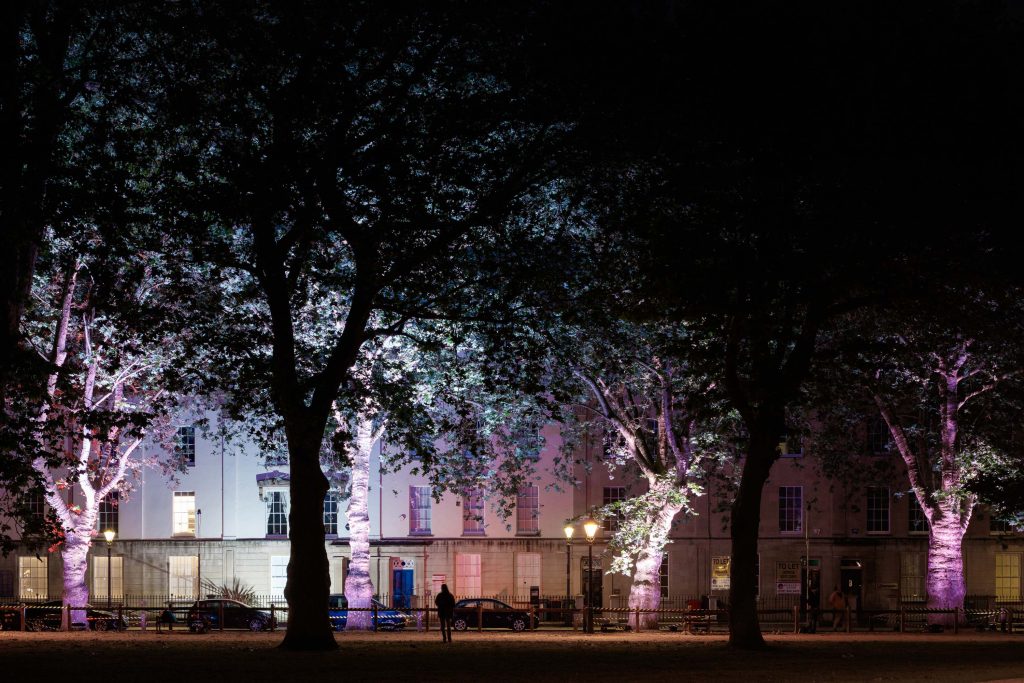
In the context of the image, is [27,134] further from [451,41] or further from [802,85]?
[802,85]

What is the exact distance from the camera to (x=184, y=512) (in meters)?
65.2

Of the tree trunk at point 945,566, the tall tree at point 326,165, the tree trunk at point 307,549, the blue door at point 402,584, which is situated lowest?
the blue door at point 402,584

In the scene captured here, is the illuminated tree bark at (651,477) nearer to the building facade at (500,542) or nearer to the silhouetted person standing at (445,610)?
the silhouetted person standing at (445,610)

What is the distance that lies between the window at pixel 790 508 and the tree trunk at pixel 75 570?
31.9 m

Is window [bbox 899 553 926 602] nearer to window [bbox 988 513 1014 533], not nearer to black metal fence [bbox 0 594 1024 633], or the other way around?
black metal fence [bbox 0 594 1024 633]

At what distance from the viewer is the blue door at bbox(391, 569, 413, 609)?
6381cm

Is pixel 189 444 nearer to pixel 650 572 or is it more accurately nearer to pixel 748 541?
pixel 650 572

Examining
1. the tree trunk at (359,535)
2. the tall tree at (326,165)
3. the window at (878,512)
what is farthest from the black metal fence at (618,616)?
the tall tree at (326,165)

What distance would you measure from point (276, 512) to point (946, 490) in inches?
1244

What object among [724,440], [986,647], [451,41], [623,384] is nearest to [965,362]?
[724,440]

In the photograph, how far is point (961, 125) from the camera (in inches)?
1067

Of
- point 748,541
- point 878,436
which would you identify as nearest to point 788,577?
point 878,436

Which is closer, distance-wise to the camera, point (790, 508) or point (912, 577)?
point (912, 577)

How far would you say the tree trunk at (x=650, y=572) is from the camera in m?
45.7
